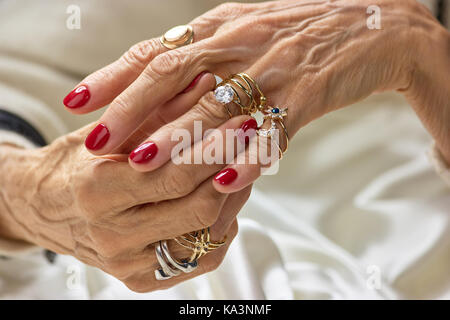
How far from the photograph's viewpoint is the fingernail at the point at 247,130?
0.76 meters

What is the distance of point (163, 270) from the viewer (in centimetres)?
86

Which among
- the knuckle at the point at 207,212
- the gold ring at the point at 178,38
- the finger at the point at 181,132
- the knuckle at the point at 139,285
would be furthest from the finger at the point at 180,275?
the gold ring at the point at 178,38

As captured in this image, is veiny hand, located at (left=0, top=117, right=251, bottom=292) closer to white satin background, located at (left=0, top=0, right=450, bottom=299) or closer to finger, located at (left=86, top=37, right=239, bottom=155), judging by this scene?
finger, located at (left=86, top=37, right=239, bottom=155)

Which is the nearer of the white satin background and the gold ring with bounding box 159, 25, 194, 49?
the gold ring with bounding box 159, 25, 194, 49

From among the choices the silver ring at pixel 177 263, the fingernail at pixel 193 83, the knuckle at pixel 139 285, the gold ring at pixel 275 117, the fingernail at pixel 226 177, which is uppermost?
the fingernail at pixel 193 83

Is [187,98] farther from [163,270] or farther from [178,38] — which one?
[163,270]

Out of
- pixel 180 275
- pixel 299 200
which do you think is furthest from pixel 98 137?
pixel 299 200

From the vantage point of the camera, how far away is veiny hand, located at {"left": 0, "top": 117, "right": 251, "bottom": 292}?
2.50 ft

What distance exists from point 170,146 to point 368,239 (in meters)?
0.63

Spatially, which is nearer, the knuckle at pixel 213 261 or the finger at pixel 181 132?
the finger at pixel 181 132

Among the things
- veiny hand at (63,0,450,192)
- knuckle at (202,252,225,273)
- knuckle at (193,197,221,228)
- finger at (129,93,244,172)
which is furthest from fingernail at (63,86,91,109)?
knuckle at (202,252,225,273)

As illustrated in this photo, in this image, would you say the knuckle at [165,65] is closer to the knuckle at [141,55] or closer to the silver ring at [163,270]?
the knuckle at [141,55]

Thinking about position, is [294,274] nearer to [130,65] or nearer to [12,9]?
[130,65]

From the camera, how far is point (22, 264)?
112cm
